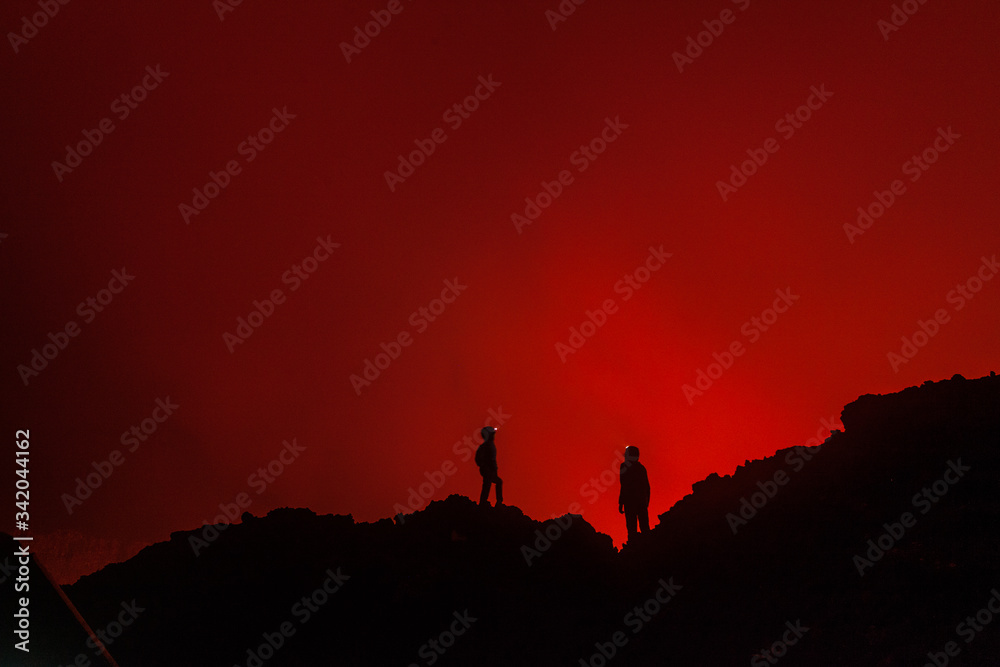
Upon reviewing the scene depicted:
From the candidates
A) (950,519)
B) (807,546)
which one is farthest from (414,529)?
(950,519)

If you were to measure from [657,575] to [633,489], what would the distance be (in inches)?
94.1

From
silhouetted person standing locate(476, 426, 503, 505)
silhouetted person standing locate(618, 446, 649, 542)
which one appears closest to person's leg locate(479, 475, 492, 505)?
silhouetted person standing locate(476, 426, 503, 505)

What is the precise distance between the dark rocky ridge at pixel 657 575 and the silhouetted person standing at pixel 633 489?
786mm

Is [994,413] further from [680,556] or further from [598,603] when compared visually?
[598,603]

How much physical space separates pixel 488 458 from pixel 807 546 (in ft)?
28.4

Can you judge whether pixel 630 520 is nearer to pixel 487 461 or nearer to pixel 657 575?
pixel 657 575

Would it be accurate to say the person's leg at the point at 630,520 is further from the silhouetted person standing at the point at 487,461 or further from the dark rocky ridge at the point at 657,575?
the silhouetted person standing at the point at 487,461

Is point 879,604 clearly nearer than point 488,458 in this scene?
Yes

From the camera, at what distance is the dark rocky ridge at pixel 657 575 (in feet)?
50.7

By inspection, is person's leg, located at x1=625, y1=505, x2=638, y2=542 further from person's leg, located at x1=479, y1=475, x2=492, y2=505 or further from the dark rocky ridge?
person's leg, located at x1=479, y1=475, x2=492, y2=505

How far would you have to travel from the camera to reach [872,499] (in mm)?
18906

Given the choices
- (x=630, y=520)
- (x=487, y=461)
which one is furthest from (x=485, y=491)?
(x=630, y=520)

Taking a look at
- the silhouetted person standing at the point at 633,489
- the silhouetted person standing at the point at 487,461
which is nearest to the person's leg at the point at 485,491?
the silhouetted person standing at the point at 487,461

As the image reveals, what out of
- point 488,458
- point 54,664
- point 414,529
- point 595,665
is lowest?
point 595,665
